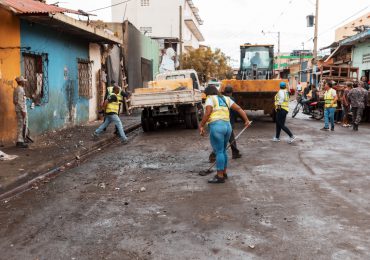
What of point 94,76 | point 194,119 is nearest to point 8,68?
point 194,119

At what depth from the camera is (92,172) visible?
A: 848cm

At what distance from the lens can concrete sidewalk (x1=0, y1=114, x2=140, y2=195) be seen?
7.77 m

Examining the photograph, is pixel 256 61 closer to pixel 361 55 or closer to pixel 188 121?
pixel 188 121

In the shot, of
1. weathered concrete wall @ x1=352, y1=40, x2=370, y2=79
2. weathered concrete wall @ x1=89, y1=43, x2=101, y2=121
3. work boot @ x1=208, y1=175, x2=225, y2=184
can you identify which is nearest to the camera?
work boot @ x1=208, y1=175, x2=225, y2=184

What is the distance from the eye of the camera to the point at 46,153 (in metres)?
10.1

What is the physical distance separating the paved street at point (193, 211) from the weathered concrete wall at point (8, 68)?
8.99ft

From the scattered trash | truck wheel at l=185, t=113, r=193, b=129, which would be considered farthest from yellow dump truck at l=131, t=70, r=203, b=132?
the scattered trash

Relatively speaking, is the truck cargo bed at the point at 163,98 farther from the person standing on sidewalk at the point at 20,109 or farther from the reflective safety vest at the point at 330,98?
the reflective safety vest at the point at 330,98

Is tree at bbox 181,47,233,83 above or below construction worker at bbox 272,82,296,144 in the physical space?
above

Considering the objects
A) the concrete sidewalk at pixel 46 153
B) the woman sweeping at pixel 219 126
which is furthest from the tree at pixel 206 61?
the woman sweeping at pixel 219 126

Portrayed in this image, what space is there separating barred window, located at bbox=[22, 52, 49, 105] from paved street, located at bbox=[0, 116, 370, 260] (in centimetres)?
382

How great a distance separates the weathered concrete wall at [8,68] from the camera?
35.1 feet

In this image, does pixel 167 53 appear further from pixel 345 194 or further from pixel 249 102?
pixel 345 194

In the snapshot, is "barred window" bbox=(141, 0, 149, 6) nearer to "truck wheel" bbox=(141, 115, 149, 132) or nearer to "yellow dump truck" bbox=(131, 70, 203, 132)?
"yellow dump truck" bbox=(131, 70, 203, 132)
